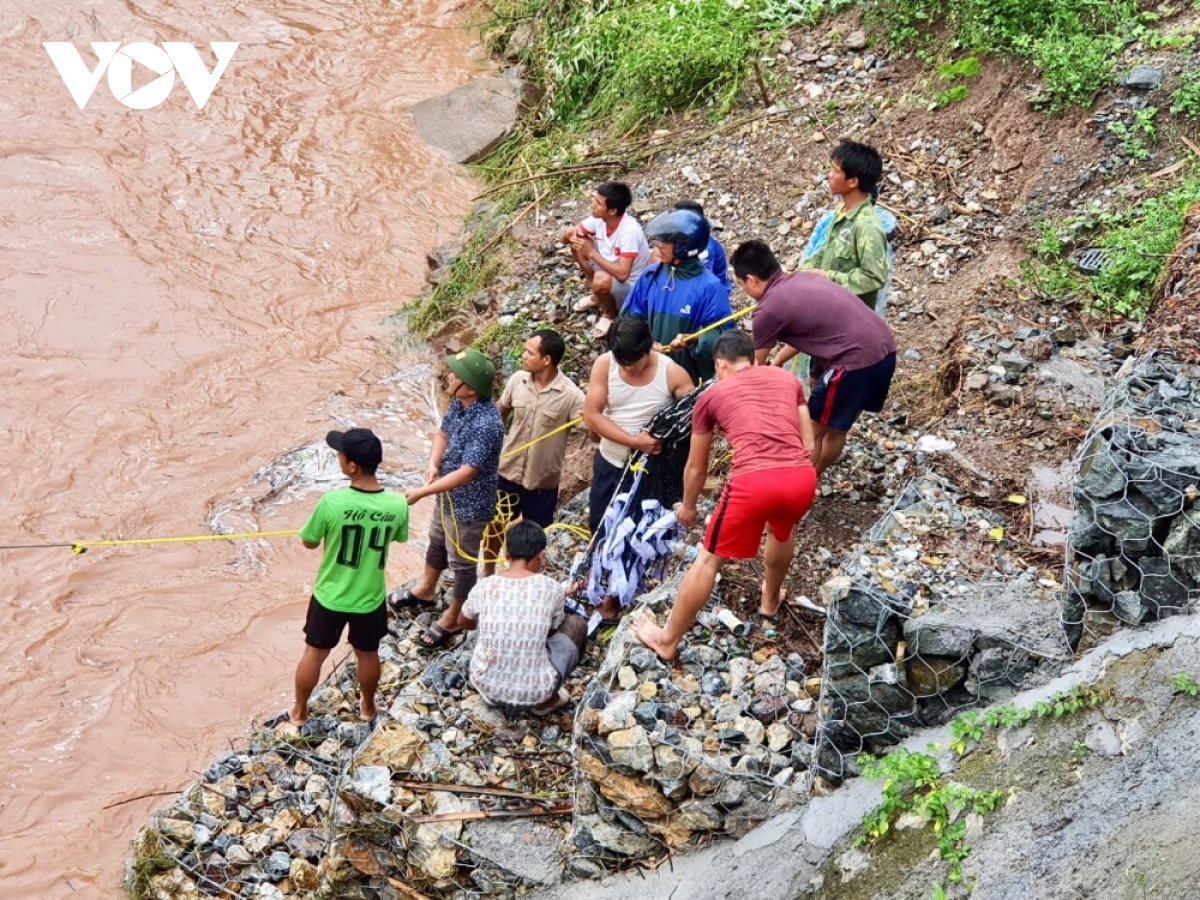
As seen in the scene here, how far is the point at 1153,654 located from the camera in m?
3.25

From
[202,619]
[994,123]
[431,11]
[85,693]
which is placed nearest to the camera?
[85,693]

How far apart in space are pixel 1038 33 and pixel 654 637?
18.3 feet

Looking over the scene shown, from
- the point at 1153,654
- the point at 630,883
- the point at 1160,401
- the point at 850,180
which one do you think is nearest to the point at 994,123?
the point at 850,180

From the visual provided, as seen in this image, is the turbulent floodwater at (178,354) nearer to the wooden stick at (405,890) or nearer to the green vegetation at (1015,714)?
the wooden stick at (405,890)

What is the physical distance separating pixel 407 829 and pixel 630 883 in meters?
0.90

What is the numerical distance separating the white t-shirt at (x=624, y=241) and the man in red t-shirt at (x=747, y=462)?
91.6 inches

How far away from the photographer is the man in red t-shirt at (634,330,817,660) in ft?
12.9

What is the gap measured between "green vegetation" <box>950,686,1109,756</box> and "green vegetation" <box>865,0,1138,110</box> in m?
5.03

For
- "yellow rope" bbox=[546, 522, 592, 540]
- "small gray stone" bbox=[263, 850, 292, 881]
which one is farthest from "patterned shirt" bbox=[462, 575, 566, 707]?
"yellow rope" bbox=[546, 522, 592, 540]

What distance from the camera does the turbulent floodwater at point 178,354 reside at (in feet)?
19.3

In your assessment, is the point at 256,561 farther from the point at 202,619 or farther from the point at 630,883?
the point at 630,883

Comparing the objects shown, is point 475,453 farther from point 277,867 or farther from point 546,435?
point 277,867

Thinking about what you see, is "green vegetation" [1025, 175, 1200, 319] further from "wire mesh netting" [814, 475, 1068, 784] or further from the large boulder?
the large boulder

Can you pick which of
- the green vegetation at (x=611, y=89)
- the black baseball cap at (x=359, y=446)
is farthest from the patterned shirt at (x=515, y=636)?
the green vegetation at (x=611, y=89)
